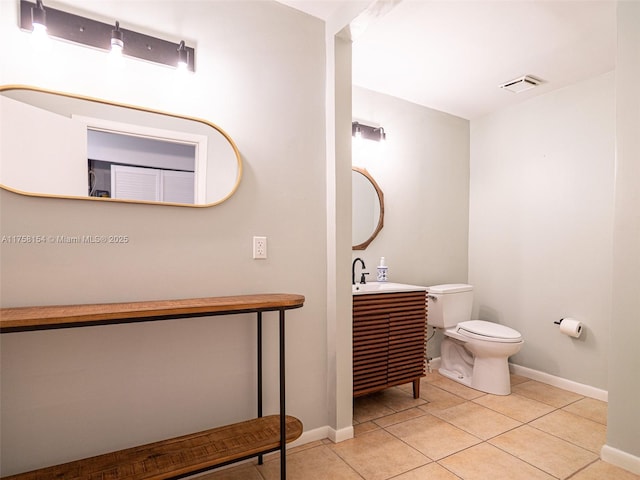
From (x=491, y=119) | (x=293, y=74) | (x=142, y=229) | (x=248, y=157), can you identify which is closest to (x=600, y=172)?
(x=491, y=119)

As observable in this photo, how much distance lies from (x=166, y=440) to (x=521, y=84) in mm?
3414

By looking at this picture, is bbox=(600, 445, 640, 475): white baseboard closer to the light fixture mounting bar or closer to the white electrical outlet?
the white electrical outlet

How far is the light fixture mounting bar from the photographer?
1452mm

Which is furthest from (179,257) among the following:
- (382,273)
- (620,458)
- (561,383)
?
(561,383)

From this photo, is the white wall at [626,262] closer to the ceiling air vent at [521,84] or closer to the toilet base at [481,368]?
the toilet base at [481,368]

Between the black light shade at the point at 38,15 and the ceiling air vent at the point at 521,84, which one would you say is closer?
the black light shade at the point at 38,15

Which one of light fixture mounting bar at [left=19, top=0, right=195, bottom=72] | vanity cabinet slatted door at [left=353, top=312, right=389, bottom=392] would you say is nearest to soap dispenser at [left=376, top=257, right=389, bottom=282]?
vanity cabinet slatted door at [left=353, top=312, right=389, bottom=392]

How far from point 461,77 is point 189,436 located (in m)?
2.99

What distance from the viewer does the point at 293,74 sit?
204cm

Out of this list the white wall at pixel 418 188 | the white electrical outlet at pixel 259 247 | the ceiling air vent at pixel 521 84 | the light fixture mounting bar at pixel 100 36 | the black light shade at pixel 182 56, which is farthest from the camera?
the white wall at pixel 418 188

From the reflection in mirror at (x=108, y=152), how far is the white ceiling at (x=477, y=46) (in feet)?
3.23

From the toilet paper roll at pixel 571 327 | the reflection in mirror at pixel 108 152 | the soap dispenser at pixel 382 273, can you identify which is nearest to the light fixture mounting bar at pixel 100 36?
the reflection in mirror at pixel 108 152

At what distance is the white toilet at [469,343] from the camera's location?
273 centimetres

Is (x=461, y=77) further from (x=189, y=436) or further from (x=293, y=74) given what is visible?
(x=189, y=436)
